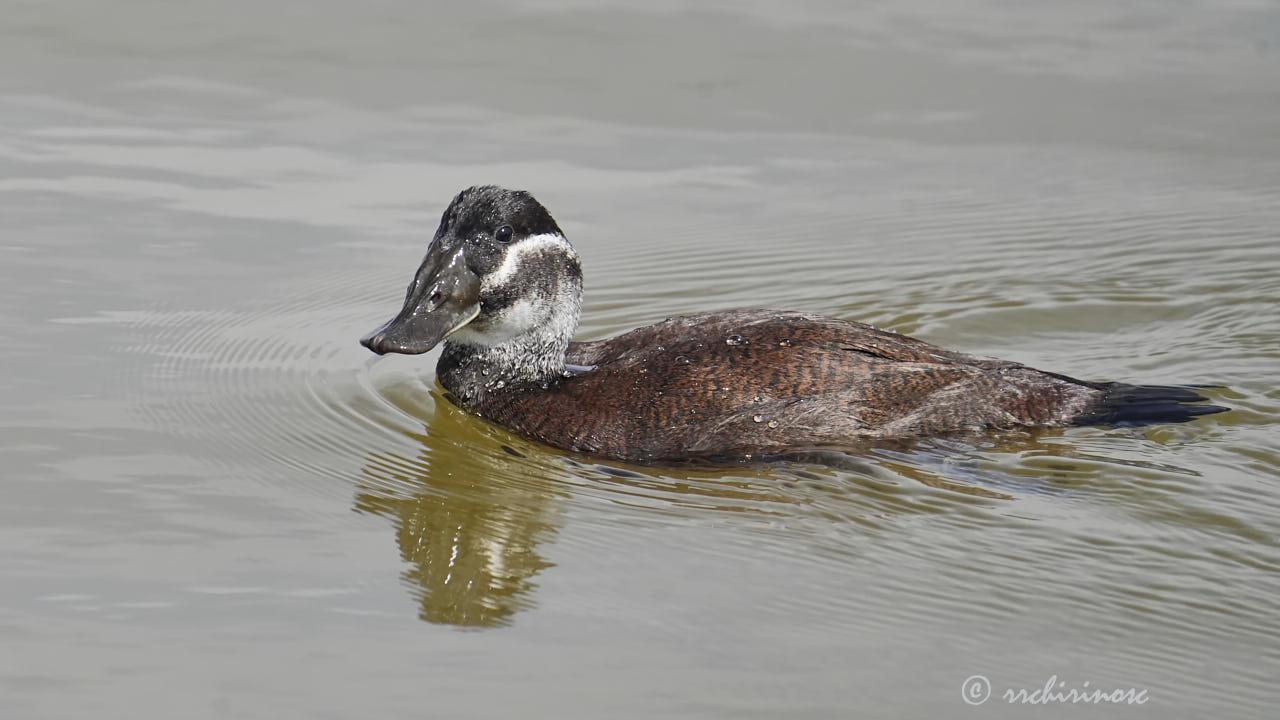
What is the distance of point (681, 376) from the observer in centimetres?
737

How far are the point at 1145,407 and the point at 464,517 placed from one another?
312 cm

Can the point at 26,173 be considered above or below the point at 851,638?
above

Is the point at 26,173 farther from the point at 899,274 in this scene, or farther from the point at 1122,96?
the point at 1122,96

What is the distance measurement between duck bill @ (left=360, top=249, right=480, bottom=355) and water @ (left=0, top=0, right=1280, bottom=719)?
0.44m

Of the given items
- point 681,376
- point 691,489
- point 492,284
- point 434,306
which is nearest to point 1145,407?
point 681,376

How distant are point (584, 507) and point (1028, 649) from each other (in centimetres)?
197

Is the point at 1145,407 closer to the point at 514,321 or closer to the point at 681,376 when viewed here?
the point at 681,376

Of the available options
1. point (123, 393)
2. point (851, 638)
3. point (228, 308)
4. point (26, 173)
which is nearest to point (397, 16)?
point (26, 173)

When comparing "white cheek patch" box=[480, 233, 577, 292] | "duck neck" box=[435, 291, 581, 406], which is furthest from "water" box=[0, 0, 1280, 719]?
"white cheek patch" box=[480, 233, 577, 292]

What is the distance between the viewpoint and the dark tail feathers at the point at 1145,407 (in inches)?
292

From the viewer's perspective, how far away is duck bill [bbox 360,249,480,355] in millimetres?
7492

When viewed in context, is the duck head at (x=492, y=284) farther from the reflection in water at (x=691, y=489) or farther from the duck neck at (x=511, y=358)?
the reflection in water at (x=691, y=489)

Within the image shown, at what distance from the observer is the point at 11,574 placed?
561 cm

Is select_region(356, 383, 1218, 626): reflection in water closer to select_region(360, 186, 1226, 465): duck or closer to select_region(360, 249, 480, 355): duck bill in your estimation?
select_region(360, 186, 1226, 465): duck
